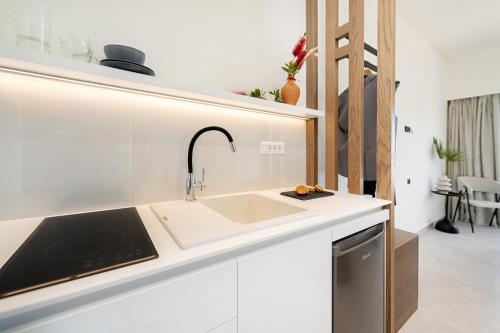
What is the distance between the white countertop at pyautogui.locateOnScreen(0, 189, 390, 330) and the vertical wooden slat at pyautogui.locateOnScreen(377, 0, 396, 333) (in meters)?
0.31

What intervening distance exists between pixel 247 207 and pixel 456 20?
12.5 feet

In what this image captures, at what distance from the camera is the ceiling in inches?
95.0

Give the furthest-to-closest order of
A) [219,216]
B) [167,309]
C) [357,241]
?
[357,241] < [219,216] < [167,309]

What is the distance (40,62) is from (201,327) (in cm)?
91

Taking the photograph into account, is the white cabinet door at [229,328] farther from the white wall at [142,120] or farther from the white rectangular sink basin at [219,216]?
the white wall at [142,120]

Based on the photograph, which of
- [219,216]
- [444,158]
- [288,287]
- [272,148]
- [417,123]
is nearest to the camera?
[288,287]

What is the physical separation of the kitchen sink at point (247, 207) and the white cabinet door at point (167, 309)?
570 mm

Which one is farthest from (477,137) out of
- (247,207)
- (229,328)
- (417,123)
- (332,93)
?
(229,328)

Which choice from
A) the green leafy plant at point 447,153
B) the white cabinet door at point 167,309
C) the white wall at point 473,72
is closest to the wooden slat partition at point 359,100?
the white cabinet door at point 167,309

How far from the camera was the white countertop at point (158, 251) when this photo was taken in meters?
0.37

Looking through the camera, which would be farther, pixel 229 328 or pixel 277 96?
pixel 277 96

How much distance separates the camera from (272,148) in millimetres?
1449

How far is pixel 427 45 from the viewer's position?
3.18 metres

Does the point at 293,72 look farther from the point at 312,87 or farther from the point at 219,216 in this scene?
the point at 219,216
